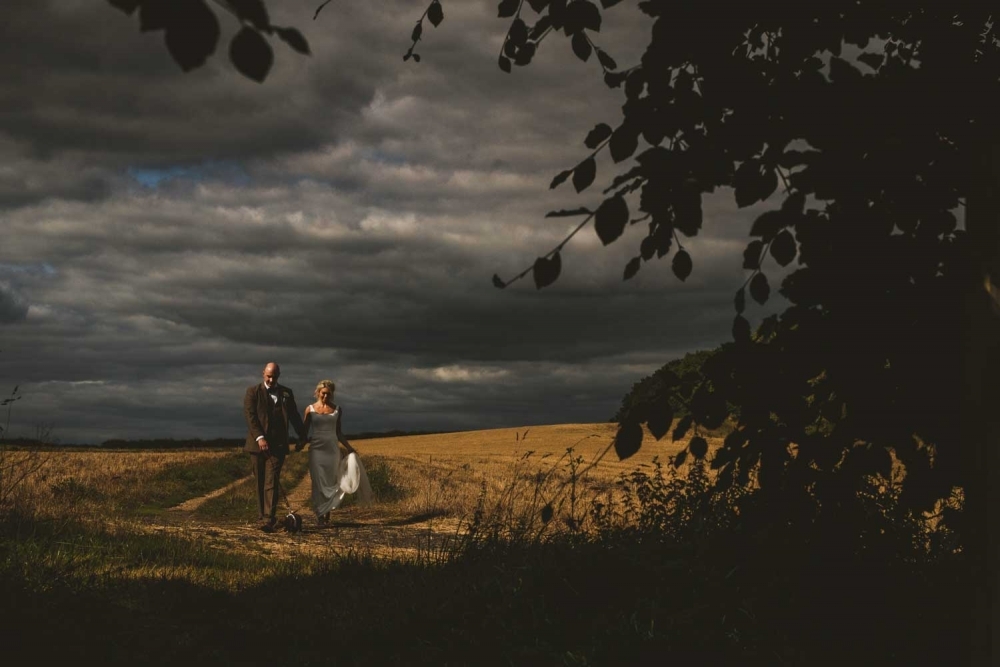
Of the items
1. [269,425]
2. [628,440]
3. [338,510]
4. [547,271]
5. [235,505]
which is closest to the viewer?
[547,271]

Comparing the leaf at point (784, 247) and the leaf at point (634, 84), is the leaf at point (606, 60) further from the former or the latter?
the leaf at point (784, 247)

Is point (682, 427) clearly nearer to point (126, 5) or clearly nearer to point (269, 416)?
point (126, 5)

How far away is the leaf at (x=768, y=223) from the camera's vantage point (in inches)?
106

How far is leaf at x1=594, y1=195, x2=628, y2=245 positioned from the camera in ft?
8.89

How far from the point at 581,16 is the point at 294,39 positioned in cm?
244

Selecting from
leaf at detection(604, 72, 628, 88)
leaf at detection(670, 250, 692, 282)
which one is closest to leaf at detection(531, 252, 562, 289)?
leaf at detection(670, 250, 692, 282)

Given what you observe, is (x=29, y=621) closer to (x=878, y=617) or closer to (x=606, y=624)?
(x=606, y=624)

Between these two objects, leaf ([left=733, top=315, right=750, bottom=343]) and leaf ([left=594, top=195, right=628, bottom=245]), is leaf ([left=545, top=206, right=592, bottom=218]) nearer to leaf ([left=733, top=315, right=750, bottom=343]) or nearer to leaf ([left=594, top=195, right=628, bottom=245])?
leaf ([left=594, top=195, right=628, bottom=245])

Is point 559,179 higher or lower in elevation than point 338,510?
higher

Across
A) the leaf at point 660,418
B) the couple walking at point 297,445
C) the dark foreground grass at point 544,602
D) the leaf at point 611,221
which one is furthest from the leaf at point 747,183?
the couple walking at point 297,445

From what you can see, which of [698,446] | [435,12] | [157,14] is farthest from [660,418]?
[435,12]

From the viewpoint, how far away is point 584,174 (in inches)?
125

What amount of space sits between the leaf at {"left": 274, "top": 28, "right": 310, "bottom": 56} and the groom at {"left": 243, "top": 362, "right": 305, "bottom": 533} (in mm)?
11861

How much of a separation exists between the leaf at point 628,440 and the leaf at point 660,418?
0.17 ft
